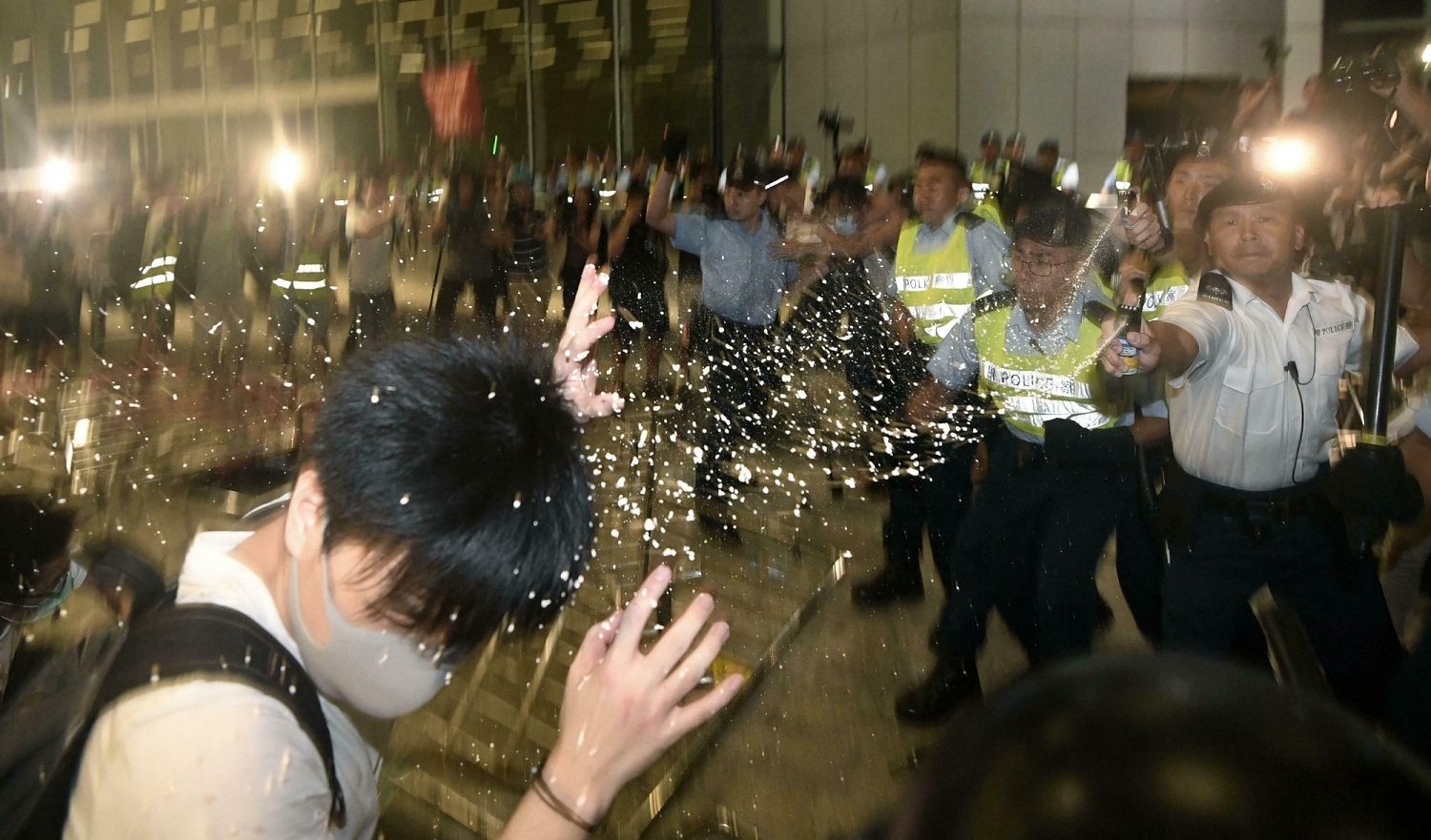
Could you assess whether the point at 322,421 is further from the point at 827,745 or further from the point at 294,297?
the point at 294,297

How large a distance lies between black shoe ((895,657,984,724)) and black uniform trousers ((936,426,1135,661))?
34 millimetres

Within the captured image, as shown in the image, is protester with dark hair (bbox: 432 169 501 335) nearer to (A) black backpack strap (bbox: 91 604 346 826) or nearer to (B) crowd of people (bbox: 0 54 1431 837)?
(B) crowd of people (bbox: 0 54 1431 837)

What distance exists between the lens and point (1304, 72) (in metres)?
3.79

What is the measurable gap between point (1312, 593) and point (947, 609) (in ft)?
3.46

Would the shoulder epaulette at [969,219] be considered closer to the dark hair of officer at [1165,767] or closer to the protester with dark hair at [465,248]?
the protester with dark hair at [465,248]

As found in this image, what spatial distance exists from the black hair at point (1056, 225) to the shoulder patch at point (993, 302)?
15cm

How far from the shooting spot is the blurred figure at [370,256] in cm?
460

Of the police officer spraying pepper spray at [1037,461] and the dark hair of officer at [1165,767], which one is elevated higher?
the dark hair of officer at [1165,767]

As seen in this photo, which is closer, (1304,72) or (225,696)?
(225,696)

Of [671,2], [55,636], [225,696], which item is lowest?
[55,636]

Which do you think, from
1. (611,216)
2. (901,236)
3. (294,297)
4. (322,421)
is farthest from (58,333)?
(322,421)

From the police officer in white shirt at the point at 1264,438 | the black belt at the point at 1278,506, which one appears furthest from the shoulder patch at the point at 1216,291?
the black belt at the point at 1278,506

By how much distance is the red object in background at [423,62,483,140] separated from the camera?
5422 mm

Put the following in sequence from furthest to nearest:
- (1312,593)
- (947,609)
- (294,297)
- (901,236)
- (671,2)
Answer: (671,2), (294,297), (901,236), (947,609), (1312,593)
